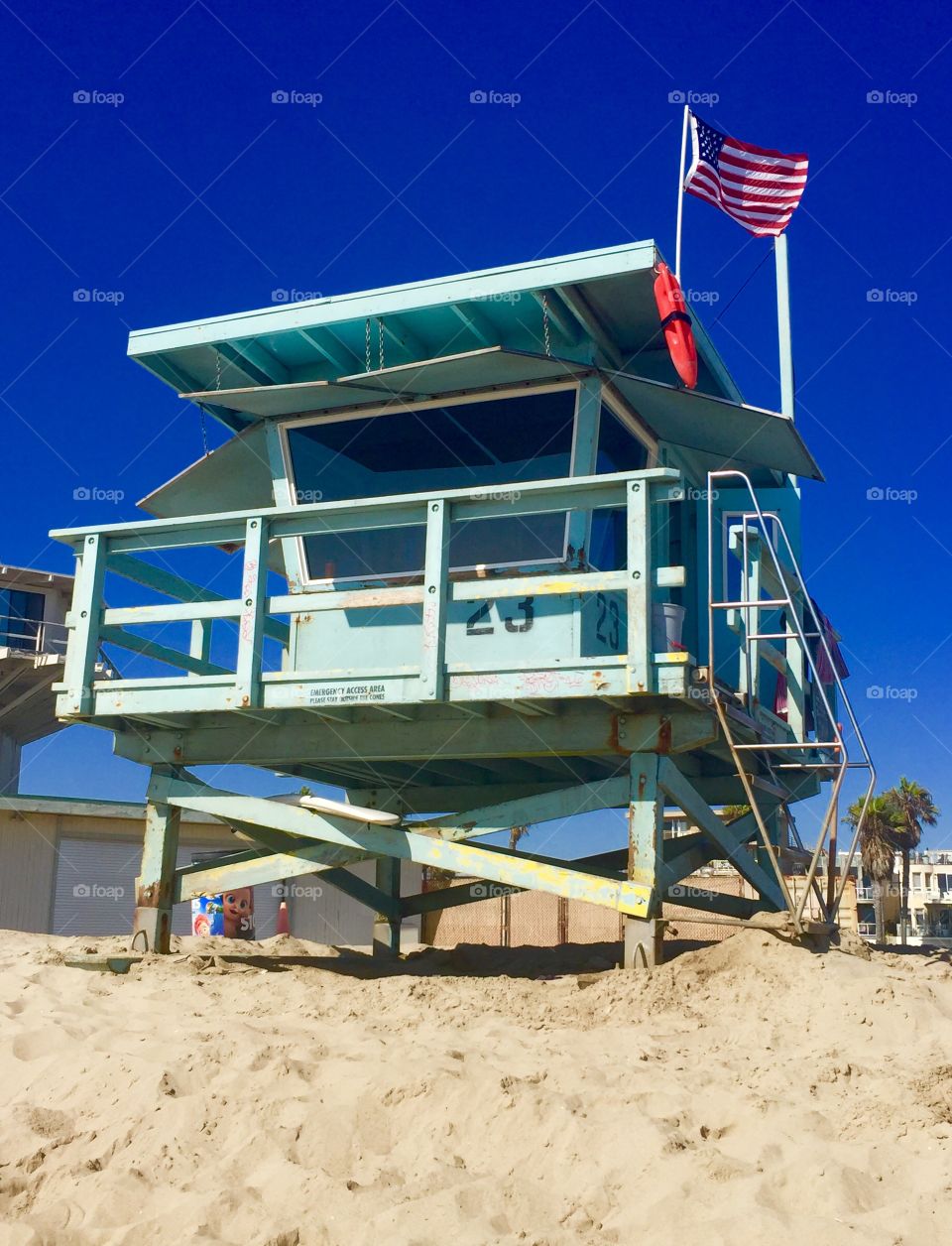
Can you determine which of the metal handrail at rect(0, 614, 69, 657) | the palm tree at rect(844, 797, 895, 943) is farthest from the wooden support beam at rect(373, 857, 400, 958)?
the palm tree at rect(844, 797, 895, 943)

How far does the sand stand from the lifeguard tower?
3.85 ft

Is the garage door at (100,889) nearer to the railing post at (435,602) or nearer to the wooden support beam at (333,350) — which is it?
the wooden support beam at (333,350)

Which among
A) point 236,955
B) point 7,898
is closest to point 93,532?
point 236,955

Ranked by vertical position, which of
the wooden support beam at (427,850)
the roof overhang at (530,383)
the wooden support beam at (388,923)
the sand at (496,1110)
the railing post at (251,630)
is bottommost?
the sand at (496,1110)

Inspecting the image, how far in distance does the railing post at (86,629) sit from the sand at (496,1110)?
227 centimetres

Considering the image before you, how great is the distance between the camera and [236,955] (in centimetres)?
888

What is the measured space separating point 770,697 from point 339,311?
18.0ft

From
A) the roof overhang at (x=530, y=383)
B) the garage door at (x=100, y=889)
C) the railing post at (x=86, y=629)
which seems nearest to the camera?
the railing post at (x=86, y=629)

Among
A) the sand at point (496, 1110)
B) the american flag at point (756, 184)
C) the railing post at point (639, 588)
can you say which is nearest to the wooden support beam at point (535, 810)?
the railing post at point (639, 588)

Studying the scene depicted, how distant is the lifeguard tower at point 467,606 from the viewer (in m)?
7.75

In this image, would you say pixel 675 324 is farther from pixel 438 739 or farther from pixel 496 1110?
pixel 496 1110

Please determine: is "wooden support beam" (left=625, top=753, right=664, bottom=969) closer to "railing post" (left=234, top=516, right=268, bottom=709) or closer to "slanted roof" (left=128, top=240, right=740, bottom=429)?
"railing post" (left=234, top=516, right=268, bottom=709)

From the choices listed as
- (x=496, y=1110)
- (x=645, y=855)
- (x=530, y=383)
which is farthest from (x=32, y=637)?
(x=496, y=1110)

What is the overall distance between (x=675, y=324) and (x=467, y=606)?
8.51 feet
